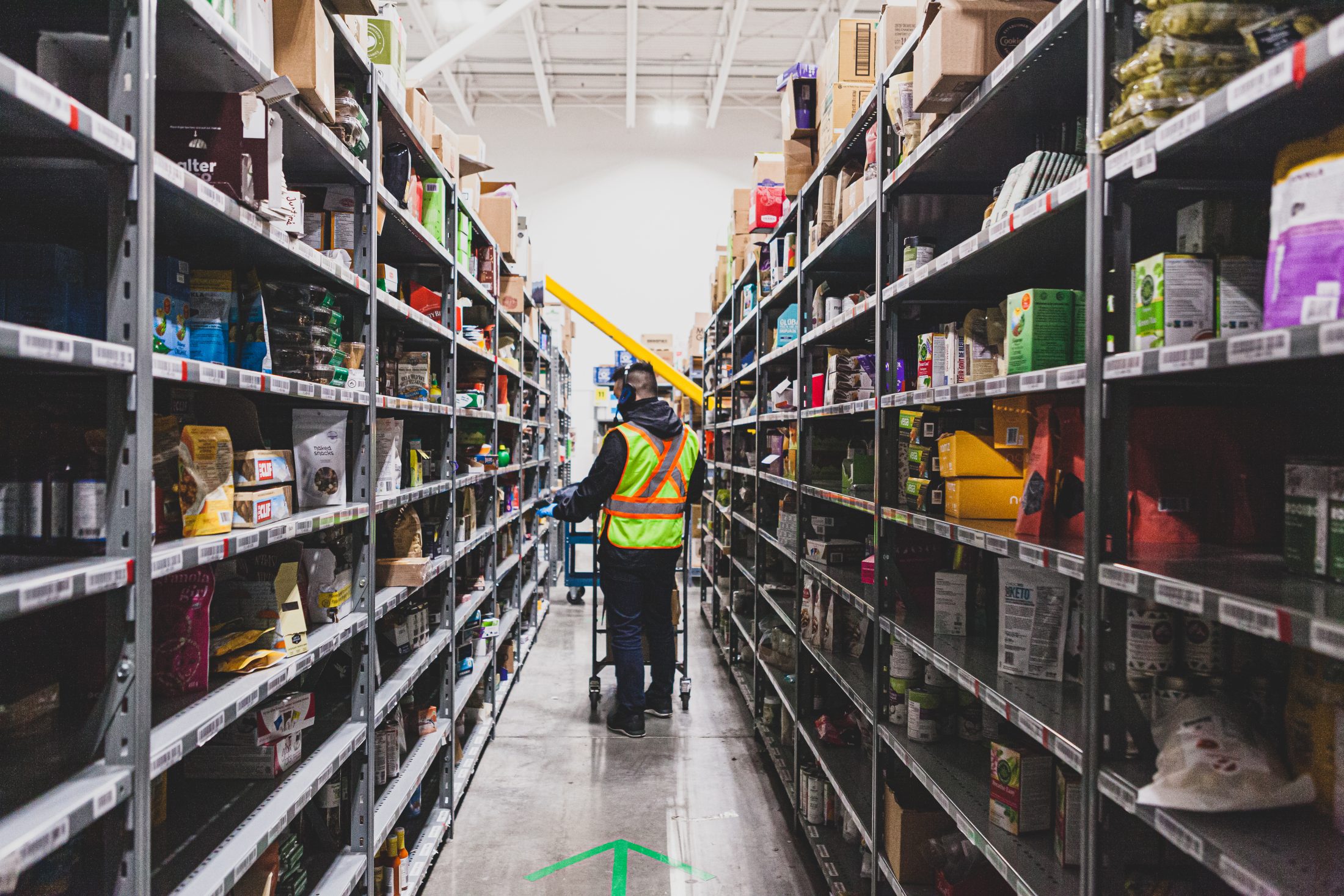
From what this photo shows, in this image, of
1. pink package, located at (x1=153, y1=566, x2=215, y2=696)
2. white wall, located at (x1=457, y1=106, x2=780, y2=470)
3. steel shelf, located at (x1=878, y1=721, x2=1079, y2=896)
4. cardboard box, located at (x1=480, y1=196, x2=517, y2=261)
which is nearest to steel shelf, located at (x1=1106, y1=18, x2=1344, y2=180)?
steel shelf, located at (x1=878, y1=721, x2=1079, y2=896)

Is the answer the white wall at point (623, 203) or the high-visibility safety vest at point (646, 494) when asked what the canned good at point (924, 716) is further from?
the white wall at point (623, 203)

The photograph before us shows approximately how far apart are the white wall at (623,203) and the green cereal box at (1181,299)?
11.3m

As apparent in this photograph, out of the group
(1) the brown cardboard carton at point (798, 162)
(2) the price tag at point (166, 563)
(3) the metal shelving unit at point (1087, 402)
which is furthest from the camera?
(1) the brown cardboard carton at point (798, 162)

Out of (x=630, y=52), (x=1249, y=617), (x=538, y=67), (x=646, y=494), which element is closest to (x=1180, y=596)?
(x=1249, y=617)

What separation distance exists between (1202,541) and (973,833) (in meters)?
0.87

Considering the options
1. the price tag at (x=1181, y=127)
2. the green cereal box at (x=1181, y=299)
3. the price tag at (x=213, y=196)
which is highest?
the price tag at (x=1181, y=127)

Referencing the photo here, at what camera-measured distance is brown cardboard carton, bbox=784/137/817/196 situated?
408cm

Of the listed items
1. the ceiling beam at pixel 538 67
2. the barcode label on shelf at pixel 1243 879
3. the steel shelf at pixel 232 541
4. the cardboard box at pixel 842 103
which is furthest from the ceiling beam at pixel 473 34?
the barcode label on shelf at pixel 1243 879

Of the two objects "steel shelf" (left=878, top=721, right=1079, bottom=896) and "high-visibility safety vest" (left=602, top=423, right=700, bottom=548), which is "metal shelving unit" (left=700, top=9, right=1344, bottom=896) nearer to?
"steel shelf" (left=878, top=721, right=1079, bottom=896)

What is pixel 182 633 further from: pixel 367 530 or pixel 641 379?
pixel 641 379

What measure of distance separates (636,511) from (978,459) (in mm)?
2756

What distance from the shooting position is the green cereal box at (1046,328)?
74.0 inches

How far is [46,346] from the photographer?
111cm

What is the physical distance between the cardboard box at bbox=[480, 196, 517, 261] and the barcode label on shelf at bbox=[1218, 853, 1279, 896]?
15.4 ft
